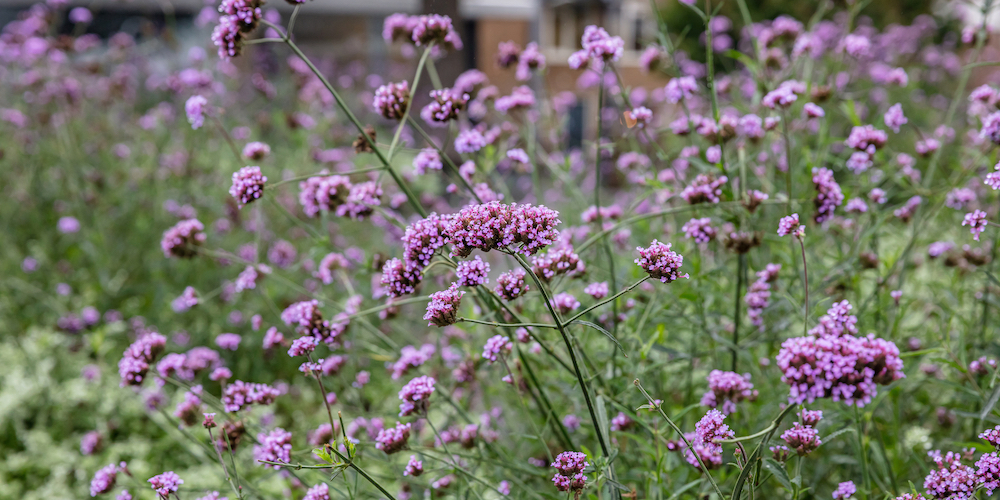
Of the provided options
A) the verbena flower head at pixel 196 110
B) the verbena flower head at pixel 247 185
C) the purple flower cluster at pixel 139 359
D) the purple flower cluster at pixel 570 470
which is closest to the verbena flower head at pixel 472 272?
the purple flower cluster at pixel 570 470

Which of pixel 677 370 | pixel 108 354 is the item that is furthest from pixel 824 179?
pixel 108 354

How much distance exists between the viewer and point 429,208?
381cm

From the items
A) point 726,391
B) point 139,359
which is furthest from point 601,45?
point 139,359

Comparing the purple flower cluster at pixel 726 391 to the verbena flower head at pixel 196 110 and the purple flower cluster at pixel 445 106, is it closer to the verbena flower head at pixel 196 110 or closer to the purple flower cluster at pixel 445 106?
the purple flower cluster at pixel 445 106

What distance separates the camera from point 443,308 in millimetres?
1342

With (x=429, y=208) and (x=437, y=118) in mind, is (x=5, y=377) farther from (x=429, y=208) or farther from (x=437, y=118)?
(x=437, y=118)

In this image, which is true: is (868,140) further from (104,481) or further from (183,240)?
(104,481)

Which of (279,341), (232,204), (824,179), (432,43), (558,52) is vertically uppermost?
(432,43)

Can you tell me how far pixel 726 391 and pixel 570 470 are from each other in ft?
1.76

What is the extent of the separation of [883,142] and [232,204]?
3.53m

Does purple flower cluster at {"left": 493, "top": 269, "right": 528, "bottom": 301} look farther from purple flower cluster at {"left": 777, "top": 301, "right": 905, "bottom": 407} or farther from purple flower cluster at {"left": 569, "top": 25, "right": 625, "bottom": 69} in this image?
purple flower cluster at {"left": 569, "top": 25, "right": 625, "bottom": 69}

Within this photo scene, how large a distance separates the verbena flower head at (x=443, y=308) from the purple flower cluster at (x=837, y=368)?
632 millimetres

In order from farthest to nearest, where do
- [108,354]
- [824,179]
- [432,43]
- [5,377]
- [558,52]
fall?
[558,52], [108,354], [5,377], [432,43], [824,179]

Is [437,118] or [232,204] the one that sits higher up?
[437,118]
